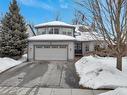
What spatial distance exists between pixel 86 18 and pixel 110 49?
2.51 m

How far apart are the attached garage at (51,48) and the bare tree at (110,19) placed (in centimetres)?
1302

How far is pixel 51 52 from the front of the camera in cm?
2733

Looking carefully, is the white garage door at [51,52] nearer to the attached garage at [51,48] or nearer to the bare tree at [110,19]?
the attached garage at [51,48]

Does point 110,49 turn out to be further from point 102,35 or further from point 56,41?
point 56,41

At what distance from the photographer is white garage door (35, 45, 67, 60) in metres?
27.2

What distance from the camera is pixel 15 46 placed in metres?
26.5

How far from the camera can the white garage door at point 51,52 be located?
89.4 ft

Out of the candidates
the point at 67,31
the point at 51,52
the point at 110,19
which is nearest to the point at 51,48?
the point at 51,52

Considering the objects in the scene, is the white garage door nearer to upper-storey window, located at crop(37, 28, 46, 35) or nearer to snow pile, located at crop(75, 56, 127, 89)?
upper-storey window, located at crop(37, 28, 46, 35)

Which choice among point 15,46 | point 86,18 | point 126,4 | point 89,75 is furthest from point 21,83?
point 15,46

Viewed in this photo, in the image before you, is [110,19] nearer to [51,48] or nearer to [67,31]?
[51,48]

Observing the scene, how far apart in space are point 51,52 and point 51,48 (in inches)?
19.1

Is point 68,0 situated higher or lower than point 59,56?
higher

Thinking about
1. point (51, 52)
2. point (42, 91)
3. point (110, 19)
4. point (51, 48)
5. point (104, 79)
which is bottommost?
point (42, 91)
